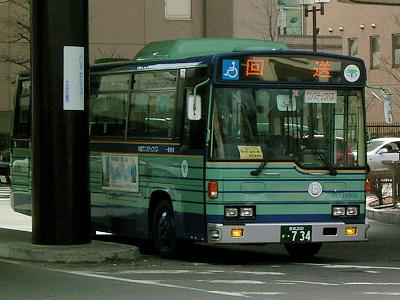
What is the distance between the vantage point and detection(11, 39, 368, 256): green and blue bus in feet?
50.9

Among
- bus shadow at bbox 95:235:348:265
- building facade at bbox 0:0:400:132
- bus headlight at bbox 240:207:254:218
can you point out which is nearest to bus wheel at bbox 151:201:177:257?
bus shadow at bbox 95:235:348:265

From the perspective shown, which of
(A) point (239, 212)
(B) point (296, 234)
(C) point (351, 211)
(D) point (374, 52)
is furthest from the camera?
(D) point (374, 52)

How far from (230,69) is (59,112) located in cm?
256

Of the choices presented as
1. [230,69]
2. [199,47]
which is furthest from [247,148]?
Result: [199,47]

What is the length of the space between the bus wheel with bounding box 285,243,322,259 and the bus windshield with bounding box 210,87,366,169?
149cm

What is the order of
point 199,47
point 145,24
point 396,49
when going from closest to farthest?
point 199,47 → point 145,24 → point 396,49

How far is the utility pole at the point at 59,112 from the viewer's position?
1619 centimetres

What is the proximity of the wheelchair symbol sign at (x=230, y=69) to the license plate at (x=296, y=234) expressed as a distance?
218cm

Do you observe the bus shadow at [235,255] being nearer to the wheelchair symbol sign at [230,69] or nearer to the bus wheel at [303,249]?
the bus wheel at [303,249]

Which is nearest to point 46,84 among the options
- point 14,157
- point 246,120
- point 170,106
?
point 170,106

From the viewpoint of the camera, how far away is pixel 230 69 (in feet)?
51.1

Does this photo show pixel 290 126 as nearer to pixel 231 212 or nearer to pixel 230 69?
pixel 230 69

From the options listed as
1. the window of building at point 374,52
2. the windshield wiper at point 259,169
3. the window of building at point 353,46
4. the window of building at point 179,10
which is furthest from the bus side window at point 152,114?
the window of building at point 353,46

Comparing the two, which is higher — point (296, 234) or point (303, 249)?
point (296, 234)
